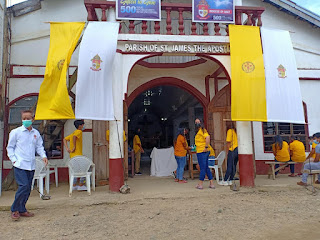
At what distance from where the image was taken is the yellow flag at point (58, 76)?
527cm

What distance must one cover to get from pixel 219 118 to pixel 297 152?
95.8 inches

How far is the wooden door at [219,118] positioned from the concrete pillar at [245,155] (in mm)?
1825

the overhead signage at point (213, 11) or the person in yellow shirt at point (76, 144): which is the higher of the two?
the overhead signage at point (213, 11)

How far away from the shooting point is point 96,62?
557cm

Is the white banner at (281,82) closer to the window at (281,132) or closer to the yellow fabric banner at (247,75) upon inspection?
the yellow fabric banner at (247,75)

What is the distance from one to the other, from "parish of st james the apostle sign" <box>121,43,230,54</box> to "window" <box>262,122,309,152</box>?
11.7ft

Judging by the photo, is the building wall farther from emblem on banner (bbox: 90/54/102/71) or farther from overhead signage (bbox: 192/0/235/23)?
emblem on banner (bbox: 90/54/102/71)

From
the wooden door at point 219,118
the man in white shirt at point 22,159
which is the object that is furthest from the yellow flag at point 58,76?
the wooden door at point 219,118

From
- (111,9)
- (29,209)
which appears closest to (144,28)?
(111,9)

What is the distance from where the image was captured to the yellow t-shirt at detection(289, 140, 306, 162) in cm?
772

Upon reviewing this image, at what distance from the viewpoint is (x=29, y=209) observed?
15.7 ft

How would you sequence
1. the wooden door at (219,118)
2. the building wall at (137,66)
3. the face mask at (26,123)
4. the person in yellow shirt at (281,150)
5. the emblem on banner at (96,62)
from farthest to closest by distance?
the wooden door at (219,118)
the building wall at (137,66)
the person in yellow shirt at (281,150)
the emblem on banner at (96,62)
the face mask at (26,123)

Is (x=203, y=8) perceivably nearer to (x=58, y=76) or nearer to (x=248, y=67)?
(x=248, y=67)

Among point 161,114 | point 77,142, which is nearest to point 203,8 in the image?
point 77,142
